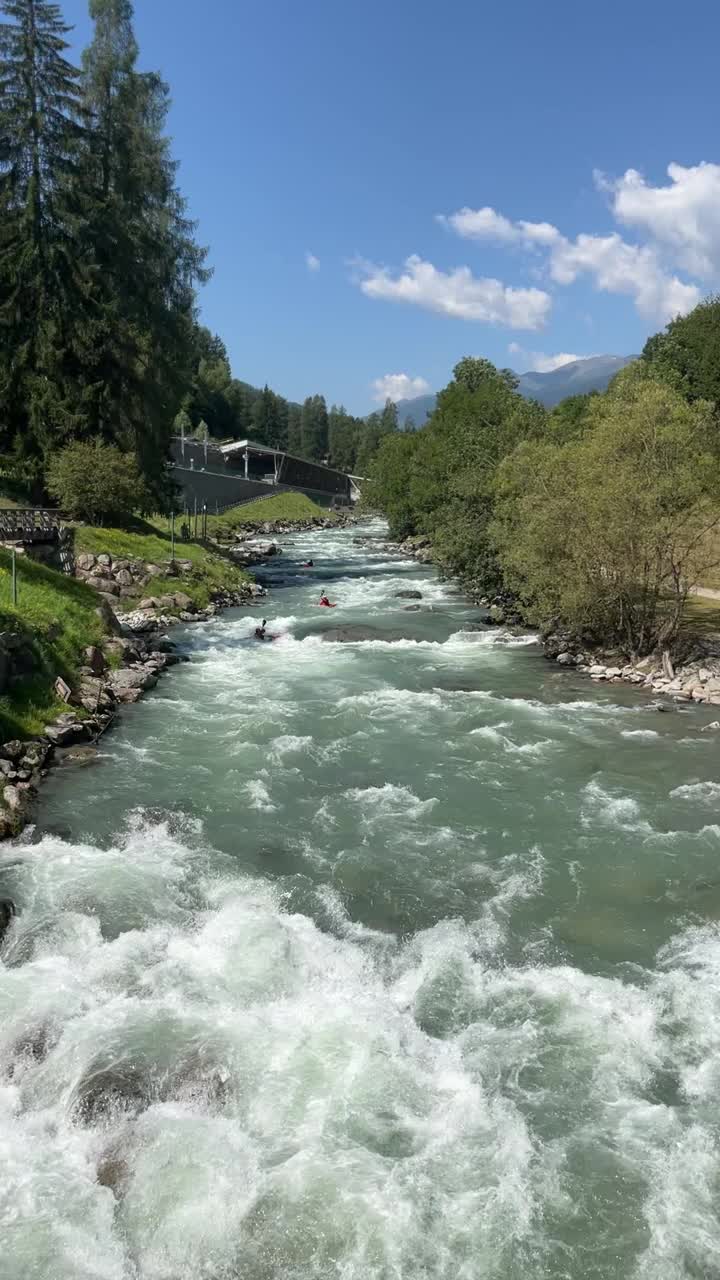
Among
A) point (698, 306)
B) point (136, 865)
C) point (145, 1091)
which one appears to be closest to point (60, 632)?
point (136, 865)

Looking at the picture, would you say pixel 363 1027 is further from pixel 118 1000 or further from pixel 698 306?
pixel 698 306

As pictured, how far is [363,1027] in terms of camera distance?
1076 cm

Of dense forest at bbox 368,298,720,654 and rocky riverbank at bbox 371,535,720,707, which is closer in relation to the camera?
dense forest at bbox 368,298,720,654

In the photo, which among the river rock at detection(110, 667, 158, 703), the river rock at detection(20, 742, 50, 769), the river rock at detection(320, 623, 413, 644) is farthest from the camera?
the river rock at detection(320, 623, 413, 644)

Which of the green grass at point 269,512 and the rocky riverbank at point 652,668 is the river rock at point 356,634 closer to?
the rocky riverbank at point 652,668

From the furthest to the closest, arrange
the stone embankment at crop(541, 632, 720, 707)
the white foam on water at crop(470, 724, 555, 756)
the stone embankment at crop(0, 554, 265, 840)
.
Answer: the stone embankment at crop(541, 632, 720, 707)
the white foam on water at crop(470, 724, 555, 756)
the stone embankment at crop(0, 554, 265, 840)

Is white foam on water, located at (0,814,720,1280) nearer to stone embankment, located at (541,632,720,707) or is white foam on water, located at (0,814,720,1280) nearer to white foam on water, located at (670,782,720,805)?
white foam on water, located at (670,782,720,805)

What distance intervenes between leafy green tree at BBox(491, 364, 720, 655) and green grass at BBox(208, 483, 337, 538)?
51023 mm

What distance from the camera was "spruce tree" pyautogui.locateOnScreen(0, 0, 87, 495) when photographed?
129ft

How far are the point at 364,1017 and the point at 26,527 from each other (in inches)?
1003

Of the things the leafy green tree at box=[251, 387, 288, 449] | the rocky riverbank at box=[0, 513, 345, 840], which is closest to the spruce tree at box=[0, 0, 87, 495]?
the rocky riverbank at box=[0, 513, 345, 840]

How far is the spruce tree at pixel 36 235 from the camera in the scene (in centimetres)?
3925

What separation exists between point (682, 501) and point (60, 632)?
65.6 feet

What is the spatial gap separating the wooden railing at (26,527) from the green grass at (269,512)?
1760 inches
